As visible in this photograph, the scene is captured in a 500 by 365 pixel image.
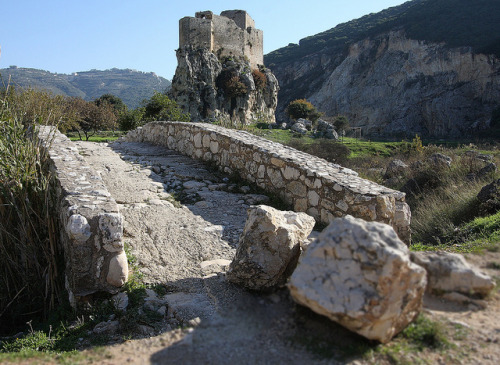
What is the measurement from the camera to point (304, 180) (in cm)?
477

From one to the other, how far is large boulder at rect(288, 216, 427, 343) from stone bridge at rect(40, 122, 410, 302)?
1.66 metres

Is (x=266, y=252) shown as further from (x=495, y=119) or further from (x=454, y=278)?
(x=495, y=119)

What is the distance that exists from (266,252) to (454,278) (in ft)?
4.17

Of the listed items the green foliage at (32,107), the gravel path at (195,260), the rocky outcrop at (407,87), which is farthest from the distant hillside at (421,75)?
the green foliage at (32,107)

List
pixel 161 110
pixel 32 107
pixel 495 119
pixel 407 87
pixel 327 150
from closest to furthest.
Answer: pixel 32 107
pixel 161 110
pixel 327 150
pixel 495 119
pixel 407 87

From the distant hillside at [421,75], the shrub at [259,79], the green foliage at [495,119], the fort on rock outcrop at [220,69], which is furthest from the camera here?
the distant hillside at [421,75]

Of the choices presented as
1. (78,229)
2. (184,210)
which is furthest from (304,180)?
(78,229)

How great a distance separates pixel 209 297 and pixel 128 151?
6.40m

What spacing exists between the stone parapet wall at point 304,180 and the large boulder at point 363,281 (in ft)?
6.45

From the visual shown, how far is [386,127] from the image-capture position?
49406mm

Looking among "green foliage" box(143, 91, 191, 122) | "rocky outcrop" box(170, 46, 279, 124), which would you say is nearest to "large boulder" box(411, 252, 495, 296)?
"green foliage" box(143, 91, 191, 122)

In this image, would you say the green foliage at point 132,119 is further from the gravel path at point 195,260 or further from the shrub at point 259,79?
the shrub at point 259,79

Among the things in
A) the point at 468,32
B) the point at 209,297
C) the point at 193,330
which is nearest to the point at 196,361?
the point at 193,330

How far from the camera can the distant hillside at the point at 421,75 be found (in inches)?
1688
